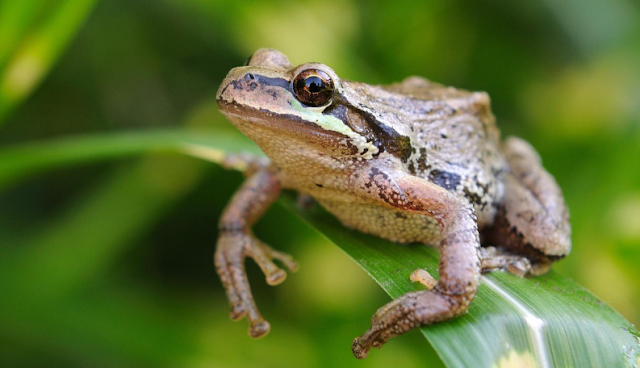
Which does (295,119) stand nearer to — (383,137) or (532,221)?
(383,137)

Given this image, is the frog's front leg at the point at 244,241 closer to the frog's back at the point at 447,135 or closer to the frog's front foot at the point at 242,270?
the frog's front foot at the point at 242,270

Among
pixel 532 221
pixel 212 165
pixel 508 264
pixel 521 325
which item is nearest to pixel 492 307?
pixel 521 325

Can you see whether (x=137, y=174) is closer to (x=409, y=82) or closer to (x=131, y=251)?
(x=131, y=251)

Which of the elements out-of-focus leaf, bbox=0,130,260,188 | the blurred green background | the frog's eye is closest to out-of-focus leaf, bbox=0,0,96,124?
the blurred green background

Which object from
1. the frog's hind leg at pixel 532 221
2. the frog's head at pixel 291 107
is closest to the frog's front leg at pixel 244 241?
the frog's head at pixel 291 107

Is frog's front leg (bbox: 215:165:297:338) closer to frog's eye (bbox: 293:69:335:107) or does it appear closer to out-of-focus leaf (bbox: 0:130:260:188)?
out-of-focus leaf (bbox: 0:130:260:188)

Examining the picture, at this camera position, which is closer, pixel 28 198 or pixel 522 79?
pixel 28 198

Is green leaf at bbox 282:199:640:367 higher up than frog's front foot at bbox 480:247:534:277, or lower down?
lower down

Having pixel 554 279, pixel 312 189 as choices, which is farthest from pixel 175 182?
pixel 554 279
